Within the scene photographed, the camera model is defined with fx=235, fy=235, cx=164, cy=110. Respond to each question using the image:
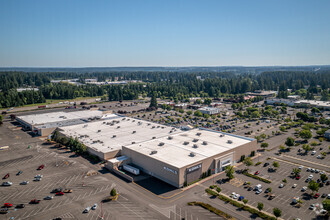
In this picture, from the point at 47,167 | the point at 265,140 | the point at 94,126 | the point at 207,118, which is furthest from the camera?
the point at 207,118

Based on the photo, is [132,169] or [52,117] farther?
[52,117]

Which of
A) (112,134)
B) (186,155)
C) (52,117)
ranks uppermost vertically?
(186,155)

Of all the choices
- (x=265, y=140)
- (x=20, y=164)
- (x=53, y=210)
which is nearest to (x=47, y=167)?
(x=20, y=164)

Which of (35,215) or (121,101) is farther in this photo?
(121,101)

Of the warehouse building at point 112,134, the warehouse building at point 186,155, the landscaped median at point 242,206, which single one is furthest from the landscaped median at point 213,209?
the warehouse building at point 112,134

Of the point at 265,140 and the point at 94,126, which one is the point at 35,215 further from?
the point at 265,140

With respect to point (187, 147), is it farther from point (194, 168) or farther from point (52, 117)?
point (52, 117)

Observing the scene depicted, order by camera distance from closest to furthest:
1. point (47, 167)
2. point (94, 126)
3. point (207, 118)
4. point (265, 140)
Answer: point (47, 167), point (265, 140), point (94, 126), point (207, 118)

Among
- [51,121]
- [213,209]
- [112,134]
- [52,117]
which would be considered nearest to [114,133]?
[112,134]

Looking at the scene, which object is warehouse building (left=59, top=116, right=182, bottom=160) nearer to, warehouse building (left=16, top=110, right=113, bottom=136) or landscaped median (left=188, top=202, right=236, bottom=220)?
warehouse building (left=16, top=110, right=113, bottom=136)
